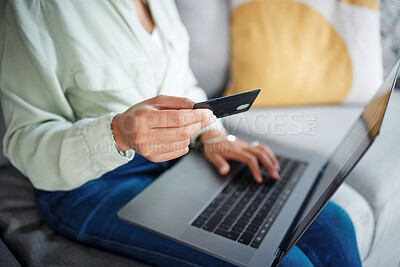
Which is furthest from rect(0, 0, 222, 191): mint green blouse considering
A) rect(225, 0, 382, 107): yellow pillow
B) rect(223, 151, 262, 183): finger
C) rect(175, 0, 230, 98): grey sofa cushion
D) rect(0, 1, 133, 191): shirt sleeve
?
rect(225, 0, 382, 107): yellow pillow

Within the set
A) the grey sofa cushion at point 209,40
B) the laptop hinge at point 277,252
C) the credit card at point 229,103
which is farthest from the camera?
the grey sofa cushion at point 209,40

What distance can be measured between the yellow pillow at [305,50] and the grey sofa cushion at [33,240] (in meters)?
0.64

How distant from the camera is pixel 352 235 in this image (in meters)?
0.64

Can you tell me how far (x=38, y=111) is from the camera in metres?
0.60

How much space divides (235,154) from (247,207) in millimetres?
158

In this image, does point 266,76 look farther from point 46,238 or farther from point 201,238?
point 46,238

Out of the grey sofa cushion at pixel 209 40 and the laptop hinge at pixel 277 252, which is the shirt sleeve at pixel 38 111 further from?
the grey sofa cushion at pixel 209 40

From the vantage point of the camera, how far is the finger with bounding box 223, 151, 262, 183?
0.71m

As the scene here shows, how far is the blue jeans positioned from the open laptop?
24 mm

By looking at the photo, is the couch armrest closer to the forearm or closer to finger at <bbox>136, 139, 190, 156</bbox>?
the forearm

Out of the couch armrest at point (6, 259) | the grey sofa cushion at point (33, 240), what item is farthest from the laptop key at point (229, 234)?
the couch armrest at point (6, 259)

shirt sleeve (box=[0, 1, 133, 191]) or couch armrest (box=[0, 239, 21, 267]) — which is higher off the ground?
shirt sleeve (box=[0, 1, 133, 191])

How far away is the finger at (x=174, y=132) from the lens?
0.46 meters

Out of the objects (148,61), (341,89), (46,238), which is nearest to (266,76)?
(341,89)
